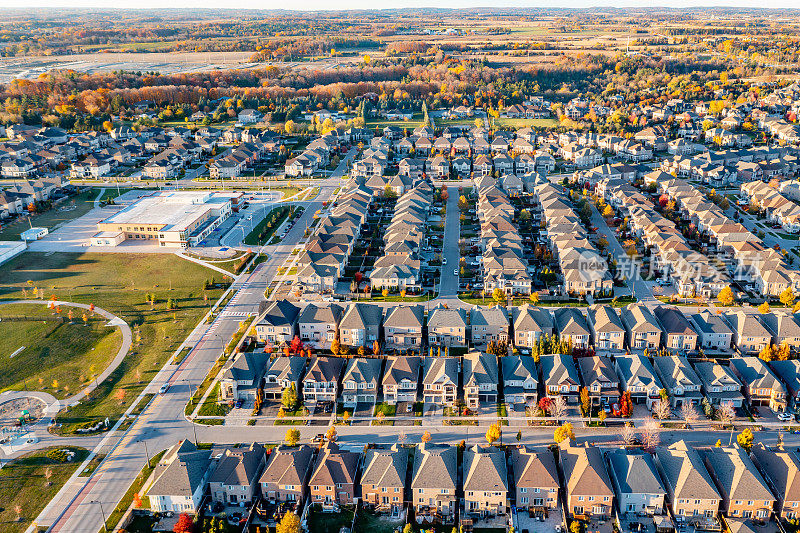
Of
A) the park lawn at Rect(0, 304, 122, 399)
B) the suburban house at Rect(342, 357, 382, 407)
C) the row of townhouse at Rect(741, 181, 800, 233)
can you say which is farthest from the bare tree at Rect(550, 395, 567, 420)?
the row of townhouse at Rect(741, 181, 800, 233)

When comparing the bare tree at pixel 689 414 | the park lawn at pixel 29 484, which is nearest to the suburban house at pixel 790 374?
the bare tree at pixel 689 414

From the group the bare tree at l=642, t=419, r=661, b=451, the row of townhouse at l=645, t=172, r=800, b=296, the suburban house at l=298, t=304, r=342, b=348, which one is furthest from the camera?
the row of townhouse at l=645, t=172, r=800, b=296

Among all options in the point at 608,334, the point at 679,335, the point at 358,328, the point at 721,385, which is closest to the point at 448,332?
the point at 358,328

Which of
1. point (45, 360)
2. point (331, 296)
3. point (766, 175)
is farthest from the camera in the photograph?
point (766, 175)

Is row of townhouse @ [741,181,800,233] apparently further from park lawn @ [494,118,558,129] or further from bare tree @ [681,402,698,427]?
park lawn @ [494,118,558,129]

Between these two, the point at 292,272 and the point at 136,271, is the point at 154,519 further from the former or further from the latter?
the point at 136,271

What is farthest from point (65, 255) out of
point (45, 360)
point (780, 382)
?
point (780, 382)
